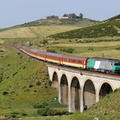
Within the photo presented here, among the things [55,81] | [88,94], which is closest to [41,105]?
[88,94]

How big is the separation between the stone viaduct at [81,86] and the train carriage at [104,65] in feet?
6.59

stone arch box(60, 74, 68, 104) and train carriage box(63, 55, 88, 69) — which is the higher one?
train carriage box(63, 55, 88, 69)

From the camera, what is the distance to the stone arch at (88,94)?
52.4 metres

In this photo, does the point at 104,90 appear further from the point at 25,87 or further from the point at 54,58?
the point at 25,87

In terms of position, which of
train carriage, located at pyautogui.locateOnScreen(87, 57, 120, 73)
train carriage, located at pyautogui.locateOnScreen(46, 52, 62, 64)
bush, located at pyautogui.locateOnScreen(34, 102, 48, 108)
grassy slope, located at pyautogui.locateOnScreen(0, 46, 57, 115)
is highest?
train carriage, located at pyautogui.locateOnScreen(46, 52, 62, 64)

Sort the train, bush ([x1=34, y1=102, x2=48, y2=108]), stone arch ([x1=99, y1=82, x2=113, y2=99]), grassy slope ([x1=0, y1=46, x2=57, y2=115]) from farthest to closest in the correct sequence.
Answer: grassy slope ([x1=0, y1=46, x2=57, y2=115])
bush ([x1=34, y1=102, x2=48, y2=108])
the train
stone arch ([x1=99, y1=82, x2=113, y2=99])

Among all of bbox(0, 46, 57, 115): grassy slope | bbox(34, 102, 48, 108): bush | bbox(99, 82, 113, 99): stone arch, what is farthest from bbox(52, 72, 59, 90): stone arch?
bbox(99, 82, 113, 99): stone arch

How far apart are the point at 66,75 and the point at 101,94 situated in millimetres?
14124

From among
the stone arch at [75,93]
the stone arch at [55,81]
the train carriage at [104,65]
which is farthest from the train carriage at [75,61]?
the stone arch at [55,81]

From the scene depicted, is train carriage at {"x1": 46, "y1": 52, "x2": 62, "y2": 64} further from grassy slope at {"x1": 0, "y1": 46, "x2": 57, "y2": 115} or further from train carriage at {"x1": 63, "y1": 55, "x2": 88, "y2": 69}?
train carriage at {"x1": 63, "y1": 55, "x2": 88, "y2": 69}

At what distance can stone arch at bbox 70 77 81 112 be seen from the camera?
187 ft

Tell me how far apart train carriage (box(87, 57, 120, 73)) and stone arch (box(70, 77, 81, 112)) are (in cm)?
404

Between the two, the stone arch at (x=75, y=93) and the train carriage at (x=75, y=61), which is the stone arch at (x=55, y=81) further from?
the stone arch at (x=75, y=93)

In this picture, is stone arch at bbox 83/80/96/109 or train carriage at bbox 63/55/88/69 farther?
train carriage at bbox 63/55/88/69
